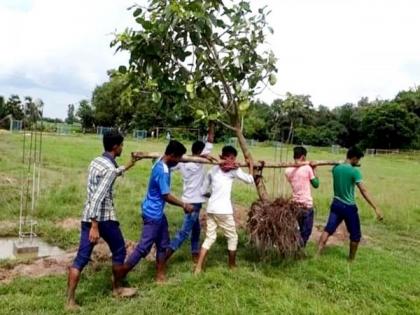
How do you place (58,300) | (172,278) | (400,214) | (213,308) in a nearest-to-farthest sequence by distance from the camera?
(213,308), (58,300), (172,278), (400,214)

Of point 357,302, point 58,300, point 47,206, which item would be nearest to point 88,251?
point 58,300

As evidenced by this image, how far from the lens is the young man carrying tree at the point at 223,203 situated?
5961 millimetres

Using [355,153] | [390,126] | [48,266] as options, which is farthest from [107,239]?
[390,126]

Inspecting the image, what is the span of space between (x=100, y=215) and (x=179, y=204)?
39.4 inches

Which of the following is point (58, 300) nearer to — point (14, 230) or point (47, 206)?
point (14, 230)

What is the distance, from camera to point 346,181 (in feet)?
22.4

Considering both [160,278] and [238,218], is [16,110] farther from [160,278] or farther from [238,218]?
[160,278]

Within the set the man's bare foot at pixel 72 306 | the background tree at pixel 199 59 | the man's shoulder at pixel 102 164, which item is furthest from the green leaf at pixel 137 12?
the man's bare foot at pixel 72 306

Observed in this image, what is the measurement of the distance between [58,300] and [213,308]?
5.36ft

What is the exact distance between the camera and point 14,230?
27.0 ft

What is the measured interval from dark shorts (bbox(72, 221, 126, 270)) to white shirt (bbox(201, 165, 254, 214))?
4.25 feet

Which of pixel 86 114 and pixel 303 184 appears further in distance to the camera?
pixel 86 114

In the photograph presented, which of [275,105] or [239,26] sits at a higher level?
[239,26]

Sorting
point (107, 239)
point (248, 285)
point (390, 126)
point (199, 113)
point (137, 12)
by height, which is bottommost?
point (248, 285)
